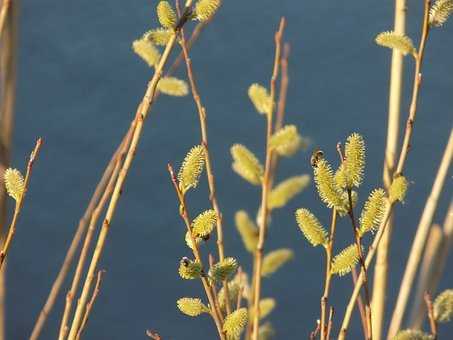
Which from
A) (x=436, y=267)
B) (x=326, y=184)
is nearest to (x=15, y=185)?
(x=326, y=184)

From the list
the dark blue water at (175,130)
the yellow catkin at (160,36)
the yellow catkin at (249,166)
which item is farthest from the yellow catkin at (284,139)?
the dark blue water at (175,130)

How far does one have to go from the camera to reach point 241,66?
2.21 metres

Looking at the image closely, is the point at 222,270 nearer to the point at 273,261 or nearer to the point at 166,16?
the point at 273,261

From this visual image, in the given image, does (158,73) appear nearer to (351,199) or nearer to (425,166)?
(351,199)

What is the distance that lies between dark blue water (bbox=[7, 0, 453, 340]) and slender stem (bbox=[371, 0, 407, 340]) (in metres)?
1.34

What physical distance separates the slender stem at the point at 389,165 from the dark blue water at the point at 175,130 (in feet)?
4.40

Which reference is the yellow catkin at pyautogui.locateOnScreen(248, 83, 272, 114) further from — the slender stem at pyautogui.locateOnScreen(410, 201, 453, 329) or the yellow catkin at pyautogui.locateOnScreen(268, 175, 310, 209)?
the slender stem at pyautogui.locateOnScreen(410, 201, 453, 329)

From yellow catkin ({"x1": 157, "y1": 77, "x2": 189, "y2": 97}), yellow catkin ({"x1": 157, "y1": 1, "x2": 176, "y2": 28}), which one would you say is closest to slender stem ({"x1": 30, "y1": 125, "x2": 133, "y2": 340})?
yellow catkin ({"x1": 157, "y1": 77, "x2": 189, "y2": 97})

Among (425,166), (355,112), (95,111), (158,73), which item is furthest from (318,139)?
(158,73)

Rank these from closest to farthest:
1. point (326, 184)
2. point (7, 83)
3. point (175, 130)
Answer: point (326, 184) → point (7, 83) → point (175, 130)

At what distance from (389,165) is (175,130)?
4.99 ft

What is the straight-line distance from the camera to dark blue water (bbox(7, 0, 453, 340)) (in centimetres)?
209

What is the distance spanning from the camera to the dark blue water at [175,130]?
6.85 ft

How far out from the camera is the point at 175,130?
2.18 meters
